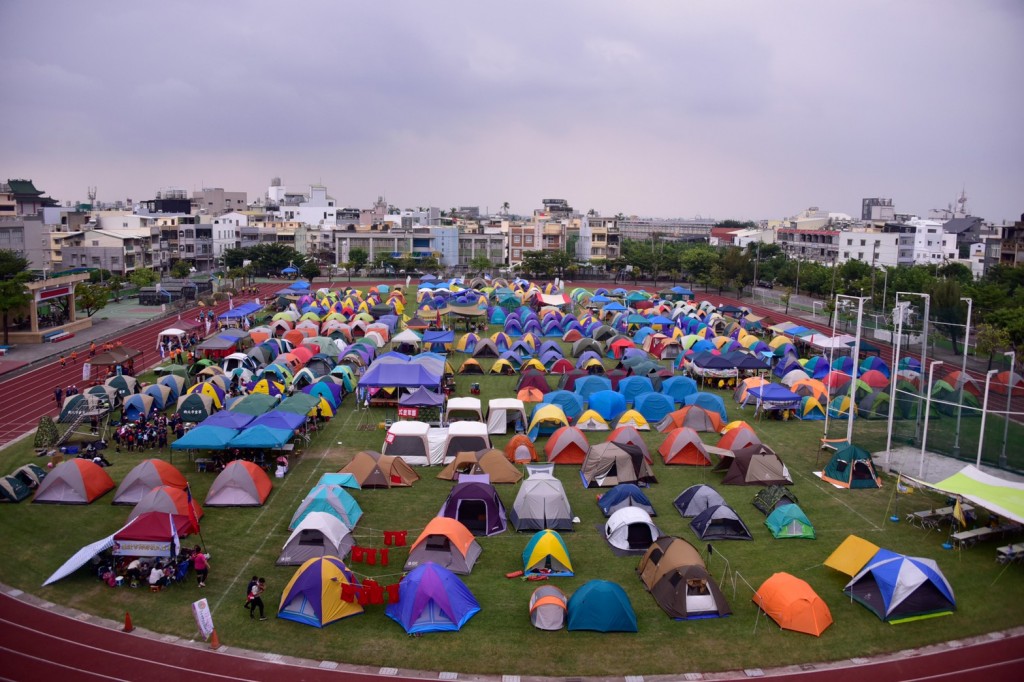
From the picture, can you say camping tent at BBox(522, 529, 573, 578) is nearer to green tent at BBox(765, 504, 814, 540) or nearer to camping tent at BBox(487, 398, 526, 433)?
green tent at BBox(765, 504, 814, 540)

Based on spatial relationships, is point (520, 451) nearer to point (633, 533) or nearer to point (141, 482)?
point (633, 533)

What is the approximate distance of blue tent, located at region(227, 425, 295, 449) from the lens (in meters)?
17.9

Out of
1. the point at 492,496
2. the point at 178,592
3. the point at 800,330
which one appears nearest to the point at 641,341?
the point at 800,330

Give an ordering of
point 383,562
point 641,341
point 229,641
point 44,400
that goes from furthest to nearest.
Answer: point 641,341 < point 44,400 < point 383,562 < point 229,641

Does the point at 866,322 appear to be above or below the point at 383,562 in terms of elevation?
above

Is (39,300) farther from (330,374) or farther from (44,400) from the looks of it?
(330,374)

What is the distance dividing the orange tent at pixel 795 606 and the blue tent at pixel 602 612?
2.25 metres

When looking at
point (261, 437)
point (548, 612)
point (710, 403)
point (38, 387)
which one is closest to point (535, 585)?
point (548, 612)

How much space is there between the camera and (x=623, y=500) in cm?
1569

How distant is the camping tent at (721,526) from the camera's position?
14773mm

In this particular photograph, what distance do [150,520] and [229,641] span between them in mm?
3342

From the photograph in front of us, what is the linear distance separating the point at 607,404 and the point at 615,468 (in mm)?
5622

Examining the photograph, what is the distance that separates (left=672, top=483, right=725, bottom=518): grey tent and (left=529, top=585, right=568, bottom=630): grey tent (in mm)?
4797

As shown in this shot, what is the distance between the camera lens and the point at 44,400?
25.7 metres
